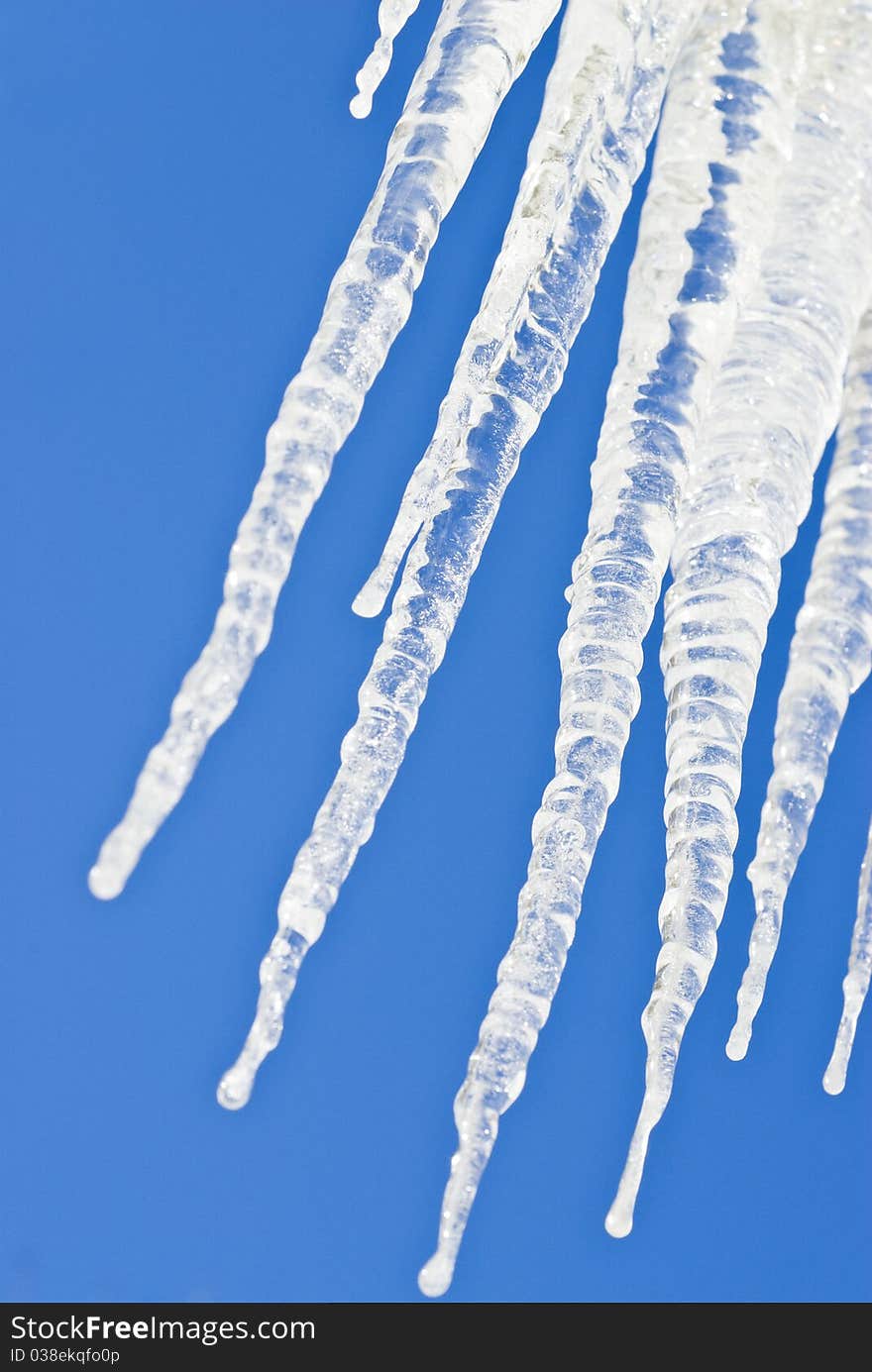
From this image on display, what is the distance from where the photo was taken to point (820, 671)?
852 millimetres

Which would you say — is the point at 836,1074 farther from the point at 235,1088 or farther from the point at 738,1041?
the point at 235,1088

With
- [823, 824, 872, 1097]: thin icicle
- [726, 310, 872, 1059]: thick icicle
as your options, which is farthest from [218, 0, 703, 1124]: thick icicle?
[823, 824, 872, 1097]: thin icicle

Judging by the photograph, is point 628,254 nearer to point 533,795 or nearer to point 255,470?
point 255,470

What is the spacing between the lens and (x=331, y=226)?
1399 mm

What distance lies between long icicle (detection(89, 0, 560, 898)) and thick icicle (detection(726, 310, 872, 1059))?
335 mm

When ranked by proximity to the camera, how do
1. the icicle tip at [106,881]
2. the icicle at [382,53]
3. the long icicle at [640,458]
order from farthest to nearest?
the icicle at [382,53] → the long icicle at [640,458] → the icicle tip at [106,881]

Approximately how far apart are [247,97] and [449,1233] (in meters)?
1.15

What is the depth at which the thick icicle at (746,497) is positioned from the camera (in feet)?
2.33

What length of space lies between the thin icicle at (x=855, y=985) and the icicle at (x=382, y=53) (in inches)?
20.3

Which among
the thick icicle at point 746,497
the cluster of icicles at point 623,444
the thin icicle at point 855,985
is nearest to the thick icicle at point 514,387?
the cluster of icicles at point 623,444

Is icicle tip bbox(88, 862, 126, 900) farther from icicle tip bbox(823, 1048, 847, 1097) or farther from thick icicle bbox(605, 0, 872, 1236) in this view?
icicle tip bbox(823, 1048, 847, 1097)

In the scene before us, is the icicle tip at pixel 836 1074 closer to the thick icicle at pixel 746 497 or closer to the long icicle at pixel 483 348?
the thick icicle at pixel 746 497

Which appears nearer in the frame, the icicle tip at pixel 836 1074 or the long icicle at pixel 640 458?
the long icicle at pixel 640 458

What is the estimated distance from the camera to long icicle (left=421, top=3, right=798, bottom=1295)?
66 centimetres
